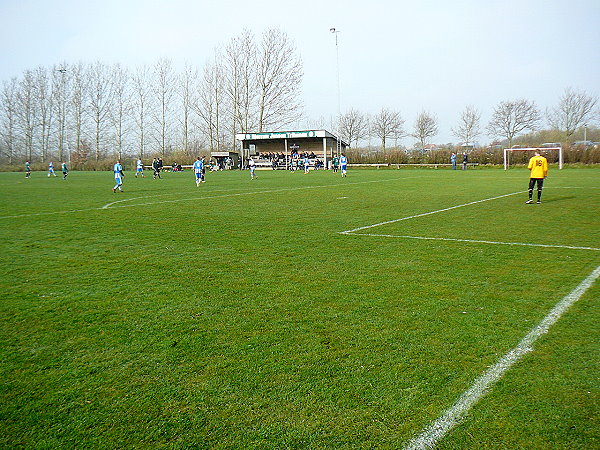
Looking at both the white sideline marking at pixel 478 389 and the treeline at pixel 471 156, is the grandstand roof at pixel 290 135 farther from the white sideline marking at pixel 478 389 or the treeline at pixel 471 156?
the white sideline marking at pixel 478 389

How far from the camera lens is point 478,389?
3.74 metres

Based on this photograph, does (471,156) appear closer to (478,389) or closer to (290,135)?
(290,135)

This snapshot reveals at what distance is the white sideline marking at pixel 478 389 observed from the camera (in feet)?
10.3

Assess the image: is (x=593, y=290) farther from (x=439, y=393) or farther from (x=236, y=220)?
(x=236, y=220)

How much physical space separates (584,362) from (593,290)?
8.47 feet

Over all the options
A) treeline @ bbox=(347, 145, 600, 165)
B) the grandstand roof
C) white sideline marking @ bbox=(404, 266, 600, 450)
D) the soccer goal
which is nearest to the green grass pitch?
white sideline marking @ bbox=(404, 266, 600, 450)

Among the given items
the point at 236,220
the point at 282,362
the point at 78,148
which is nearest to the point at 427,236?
the point at 236,220

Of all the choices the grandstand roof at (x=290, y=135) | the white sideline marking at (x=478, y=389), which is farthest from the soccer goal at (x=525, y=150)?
the white sideline marking at (x=478, y=389)

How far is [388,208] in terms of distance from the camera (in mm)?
16375

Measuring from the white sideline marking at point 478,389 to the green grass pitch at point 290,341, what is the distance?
71 mm

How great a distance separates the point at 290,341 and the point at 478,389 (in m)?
1.74

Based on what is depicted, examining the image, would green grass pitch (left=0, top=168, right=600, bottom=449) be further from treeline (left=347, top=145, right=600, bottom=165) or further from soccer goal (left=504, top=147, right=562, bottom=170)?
treeline (left=347, top=145, right=600, bottom=165)

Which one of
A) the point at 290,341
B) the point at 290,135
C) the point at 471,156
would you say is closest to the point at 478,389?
the point at 290,341

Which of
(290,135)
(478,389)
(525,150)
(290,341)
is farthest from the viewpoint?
(290,135)
